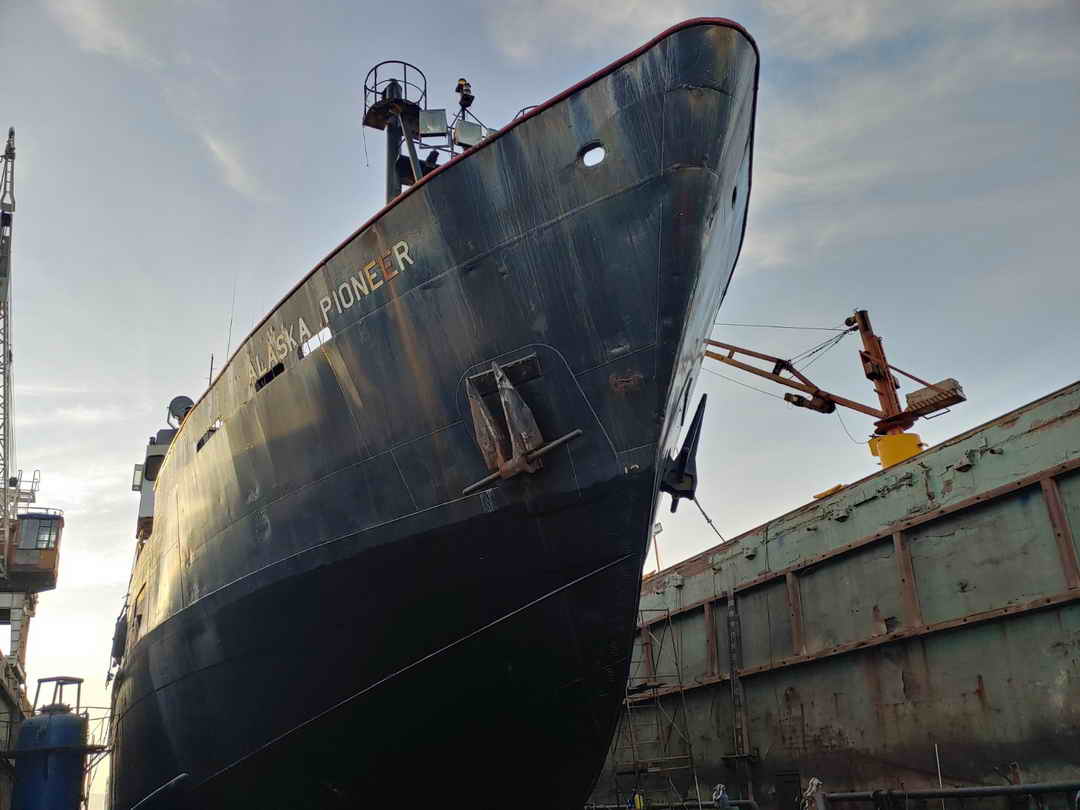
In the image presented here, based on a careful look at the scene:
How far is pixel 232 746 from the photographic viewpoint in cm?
910

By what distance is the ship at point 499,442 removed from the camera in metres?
7.09

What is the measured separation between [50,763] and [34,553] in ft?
72.3

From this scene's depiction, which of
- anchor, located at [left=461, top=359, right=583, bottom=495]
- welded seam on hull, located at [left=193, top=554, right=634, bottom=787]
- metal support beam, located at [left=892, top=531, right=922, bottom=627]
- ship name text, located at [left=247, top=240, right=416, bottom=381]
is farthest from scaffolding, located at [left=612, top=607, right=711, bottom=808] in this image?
ship name text, located at [left=247, top=240, right=416, bottom=381]

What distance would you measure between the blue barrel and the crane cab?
68.1 feet

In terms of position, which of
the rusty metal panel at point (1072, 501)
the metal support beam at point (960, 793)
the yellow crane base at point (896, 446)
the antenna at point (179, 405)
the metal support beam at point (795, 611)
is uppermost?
the antenna at point (179, 405)

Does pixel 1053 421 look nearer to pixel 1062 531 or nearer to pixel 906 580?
pixel 1062 531

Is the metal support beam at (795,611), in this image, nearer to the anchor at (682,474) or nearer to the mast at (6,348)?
the anchor at (682,474)

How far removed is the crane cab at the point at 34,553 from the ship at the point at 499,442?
36.3 m

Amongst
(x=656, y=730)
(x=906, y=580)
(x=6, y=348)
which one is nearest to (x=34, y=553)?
(x=6, y=348)

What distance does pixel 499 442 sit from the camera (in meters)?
7.16

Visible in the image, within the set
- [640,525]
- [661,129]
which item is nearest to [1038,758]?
[640,525]

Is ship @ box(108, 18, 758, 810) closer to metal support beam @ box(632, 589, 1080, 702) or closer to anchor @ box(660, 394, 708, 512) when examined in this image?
anchor @ box(660, 394, 708, 512)

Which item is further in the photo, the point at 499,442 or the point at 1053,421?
the point at 1053,421

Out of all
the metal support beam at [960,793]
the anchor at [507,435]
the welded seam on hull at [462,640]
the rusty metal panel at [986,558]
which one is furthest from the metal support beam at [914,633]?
the anchor at [507,435]
